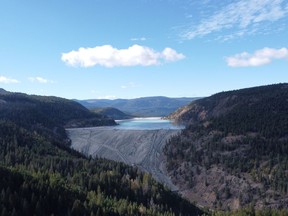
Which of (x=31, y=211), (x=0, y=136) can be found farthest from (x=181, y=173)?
(x=31, y=211)

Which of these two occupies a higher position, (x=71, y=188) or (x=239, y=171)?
(x=71, y=188)

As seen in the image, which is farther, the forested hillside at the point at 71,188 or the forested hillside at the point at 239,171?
the forested hillside at the point at 239,171

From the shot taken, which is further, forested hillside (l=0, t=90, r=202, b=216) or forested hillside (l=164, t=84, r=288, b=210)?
forested hillside (l=164, t=84, r=288, b=210)

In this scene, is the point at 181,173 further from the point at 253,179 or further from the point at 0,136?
A: the point at 0,136

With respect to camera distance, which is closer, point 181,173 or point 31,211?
point 31,211

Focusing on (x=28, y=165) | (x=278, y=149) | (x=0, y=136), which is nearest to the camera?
(x=28, y=165)

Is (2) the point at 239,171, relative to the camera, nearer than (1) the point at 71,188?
No

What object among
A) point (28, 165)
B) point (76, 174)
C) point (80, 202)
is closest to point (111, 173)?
point (76, 174)

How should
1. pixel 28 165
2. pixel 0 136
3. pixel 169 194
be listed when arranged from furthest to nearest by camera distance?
1. pixel 0 136
2. pixel 28 165
3. pixel 169 194

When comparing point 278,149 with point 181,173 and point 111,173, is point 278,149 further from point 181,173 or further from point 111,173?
point 111,173

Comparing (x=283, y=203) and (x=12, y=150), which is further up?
(x=12, y=150)
